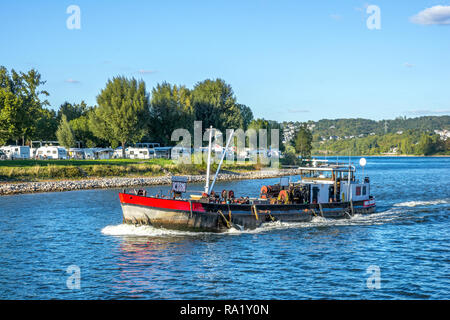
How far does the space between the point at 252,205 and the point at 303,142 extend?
4941 inches

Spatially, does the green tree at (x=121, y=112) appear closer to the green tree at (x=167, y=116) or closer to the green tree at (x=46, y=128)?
the green tree at (x=167, y=116)

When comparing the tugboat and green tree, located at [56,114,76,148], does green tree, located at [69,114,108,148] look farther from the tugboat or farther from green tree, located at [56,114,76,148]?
the tugboat

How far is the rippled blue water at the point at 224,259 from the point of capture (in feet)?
74.4

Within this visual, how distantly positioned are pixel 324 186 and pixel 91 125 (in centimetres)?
7872

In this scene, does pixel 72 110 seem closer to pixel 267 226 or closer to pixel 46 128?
pixel 46 128

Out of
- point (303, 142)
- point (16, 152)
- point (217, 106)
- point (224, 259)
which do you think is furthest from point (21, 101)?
point (303, 142)

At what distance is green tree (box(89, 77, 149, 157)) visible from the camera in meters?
106

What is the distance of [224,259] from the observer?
2842cm

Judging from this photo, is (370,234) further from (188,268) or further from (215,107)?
(215,107)

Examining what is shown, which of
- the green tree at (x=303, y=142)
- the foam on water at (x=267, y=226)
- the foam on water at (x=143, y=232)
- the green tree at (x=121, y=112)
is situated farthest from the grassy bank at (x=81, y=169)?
the green tree at (x=303, y=142)

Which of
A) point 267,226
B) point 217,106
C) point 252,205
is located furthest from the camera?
point 217,106

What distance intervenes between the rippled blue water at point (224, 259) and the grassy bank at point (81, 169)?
27.8 metres

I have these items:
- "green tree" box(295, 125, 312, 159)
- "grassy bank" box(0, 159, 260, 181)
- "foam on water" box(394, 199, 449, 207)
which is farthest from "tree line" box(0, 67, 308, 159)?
"foam on water" box(394, 199, 449, 207)

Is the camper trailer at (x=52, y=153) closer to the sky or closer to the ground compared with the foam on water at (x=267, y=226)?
closer to the sky
